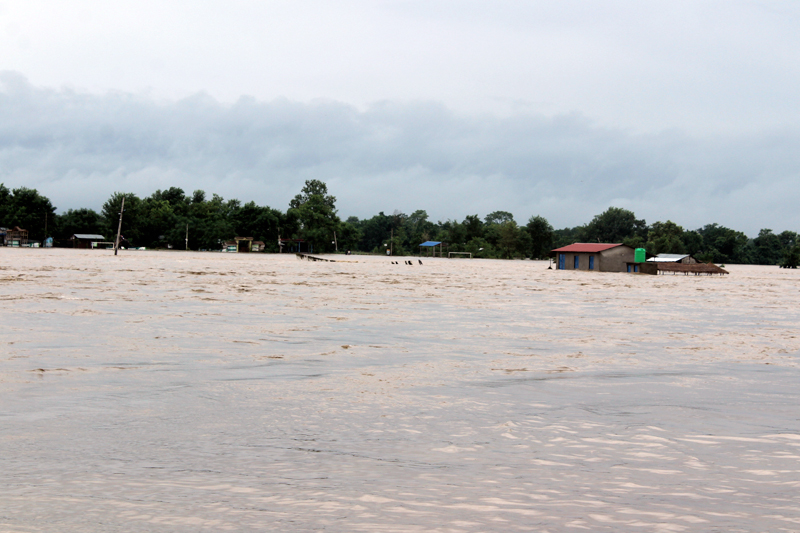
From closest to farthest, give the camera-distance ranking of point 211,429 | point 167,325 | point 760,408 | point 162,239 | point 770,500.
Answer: point 770,500, point 211,429, point 760,408, point 167,325, point 162,239

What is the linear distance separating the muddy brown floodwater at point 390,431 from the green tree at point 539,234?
130 meters

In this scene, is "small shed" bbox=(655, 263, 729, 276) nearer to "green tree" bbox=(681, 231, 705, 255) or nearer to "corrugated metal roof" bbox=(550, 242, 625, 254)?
"corrugated metal roof" bbox=(550, 242, 625, 254)

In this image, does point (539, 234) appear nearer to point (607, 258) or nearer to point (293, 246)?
point (293, 246)

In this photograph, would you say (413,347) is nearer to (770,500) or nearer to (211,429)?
(211,429)

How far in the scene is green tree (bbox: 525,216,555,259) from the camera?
14338 cm

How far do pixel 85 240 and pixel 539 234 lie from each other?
93.3 m

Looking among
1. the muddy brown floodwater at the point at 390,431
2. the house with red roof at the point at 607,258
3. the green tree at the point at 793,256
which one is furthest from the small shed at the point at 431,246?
the muddy brown floodwater at the point at 390,431

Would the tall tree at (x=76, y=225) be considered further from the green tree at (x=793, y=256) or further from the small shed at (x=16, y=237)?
the green tree at (x=793, y=256)

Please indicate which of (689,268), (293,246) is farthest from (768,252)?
(293,246)

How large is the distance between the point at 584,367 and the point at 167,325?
9.42 meters

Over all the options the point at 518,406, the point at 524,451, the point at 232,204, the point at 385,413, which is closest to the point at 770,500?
the point at 524,451

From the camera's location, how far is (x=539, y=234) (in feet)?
470

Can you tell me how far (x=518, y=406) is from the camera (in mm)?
8344

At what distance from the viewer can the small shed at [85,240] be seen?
14700 cm
